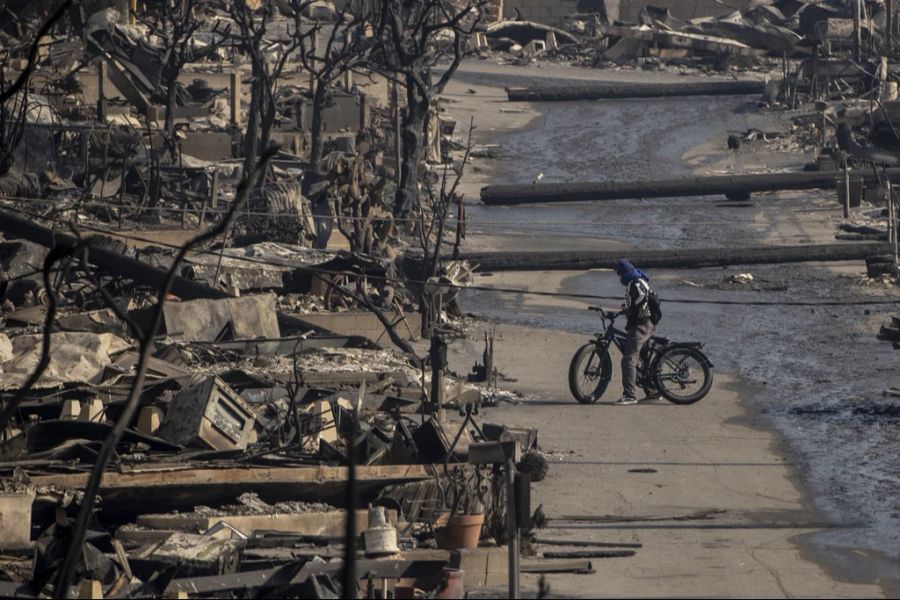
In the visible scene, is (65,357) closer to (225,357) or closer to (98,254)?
(225,357)

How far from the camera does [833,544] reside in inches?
504

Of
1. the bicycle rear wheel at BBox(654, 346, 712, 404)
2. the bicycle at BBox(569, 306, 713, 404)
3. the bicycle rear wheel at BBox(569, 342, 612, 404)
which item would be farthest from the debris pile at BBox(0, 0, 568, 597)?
the bicycle rear wheel at BBox(654, 346, 712, 404)

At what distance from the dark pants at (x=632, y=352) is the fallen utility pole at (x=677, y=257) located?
827cm

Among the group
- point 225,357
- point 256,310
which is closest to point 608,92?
point 256,310

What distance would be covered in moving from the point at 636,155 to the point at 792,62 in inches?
731

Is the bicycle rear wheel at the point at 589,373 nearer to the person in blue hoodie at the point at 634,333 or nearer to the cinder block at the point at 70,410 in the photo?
the person in blue hoodie at the point at 634,333

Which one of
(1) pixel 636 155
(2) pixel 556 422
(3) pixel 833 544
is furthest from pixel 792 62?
(3) pixel 833 544

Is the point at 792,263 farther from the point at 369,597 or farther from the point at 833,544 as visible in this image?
the point at 369,597

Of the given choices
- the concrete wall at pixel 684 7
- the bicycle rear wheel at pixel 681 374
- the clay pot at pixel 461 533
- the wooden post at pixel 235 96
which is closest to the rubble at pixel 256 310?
the clay pot at pixel 461 533

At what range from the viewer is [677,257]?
2781 cm

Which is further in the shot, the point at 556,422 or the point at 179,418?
the point at 556,422

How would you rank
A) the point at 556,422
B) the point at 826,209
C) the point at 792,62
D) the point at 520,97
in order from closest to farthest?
1. the point at 556,422
2. the point at 826,209
3. the point at 520,97
4. the point at 792,62

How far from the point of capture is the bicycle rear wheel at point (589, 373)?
18562 millimetres

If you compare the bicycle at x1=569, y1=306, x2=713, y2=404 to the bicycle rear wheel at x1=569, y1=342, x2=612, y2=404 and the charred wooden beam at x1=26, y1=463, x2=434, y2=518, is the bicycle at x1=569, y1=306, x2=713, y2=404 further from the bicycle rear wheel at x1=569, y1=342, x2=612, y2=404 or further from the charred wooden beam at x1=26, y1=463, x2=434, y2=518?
the charred wooden beam at x1=26, y1=463, x2=434, y2=518
